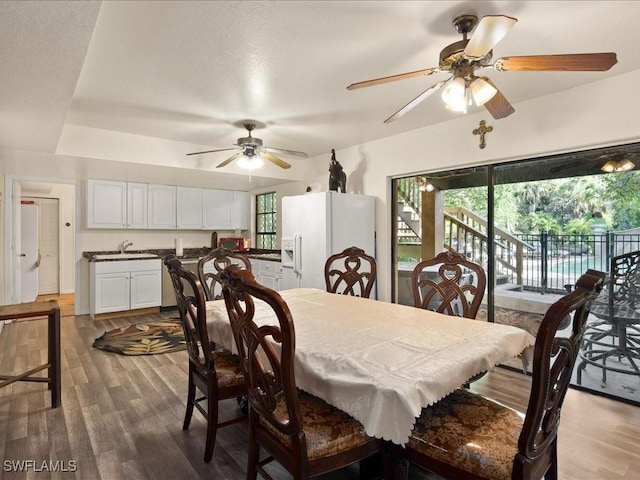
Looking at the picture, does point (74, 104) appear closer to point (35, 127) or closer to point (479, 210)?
point (35, 127)

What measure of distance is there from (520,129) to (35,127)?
424 centimetres

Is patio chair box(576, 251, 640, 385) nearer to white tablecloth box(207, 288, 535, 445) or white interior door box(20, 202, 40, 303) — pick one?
white tablecloth box(207, 288, 535, 445)

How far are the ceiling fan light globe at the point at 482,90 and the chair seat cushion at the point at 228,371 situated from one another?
203 centimetres

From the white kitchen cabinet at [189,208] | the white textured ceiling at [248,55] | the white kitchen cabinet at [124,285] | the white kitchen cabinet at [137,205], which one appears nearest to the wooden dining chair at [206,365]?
the white textured ceiling at [248,55]

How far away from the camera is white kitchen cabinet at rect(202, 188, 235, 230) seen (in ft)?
20.9

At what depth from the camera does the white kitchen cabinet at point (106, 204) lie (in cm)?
529

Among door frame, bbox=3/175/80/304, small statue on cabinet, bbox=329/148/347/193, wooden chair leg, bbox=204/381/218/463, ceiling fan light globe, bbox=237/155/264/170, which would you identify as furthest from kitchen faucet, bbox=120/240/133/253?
wooden chair leg, bbox=204/381/218/463

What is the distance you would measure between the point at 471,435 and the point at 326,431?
550 mm

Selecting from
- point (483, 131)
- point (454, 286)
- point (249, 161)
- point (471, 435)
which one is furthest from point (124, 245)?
point (471, 435)

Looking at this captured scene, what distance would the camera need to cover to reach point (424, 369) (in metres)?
1.35

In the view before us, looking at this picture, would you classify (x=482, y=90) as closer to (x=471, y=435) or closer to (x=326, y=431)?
(x=471, y=435)

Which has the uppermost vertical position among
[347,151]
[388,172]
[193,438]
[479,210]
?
[347,151]

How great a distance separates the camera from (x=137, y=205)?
5.68 m

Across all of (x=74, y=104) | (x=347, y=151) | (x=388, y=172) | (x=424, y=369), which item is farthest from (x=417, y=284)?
(x=74, y=104)
